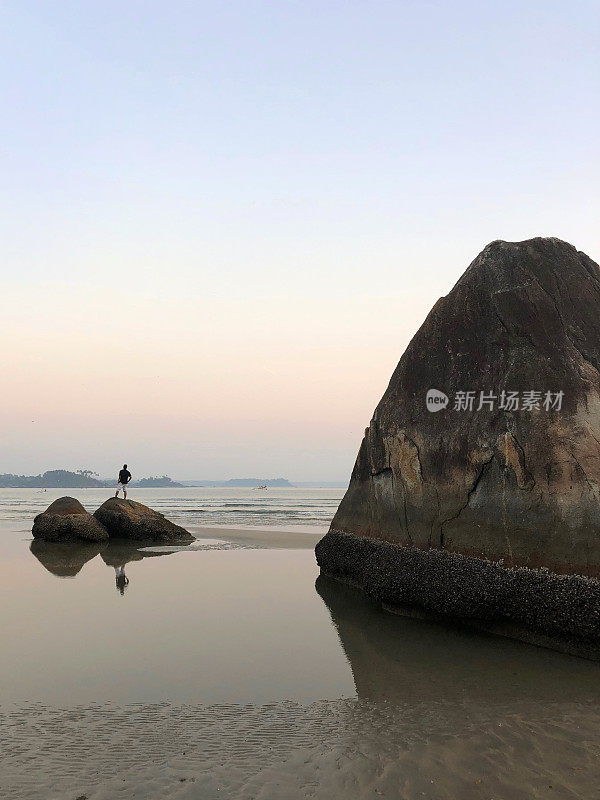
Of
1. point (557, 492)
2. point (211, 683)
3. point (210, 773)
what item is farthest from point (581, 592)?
point (210, 773)

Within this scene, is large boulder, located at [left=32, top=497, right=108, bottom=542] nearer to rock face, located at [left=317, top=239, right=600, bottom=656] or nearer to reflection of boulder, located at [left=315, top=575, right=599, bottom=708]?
rock face, located at [left=317, top=239, right=600, bottom=656]

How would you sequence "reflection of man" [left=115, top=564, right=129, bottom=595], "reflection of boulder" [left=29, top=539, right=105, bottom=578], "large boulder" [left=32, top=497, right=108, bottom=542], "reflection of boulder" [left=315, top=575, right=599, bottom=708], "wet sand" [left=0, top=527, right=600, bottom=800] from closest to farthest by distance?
1. "wet sand" [left=0, top=527, right=600, bottom=800]
2. "reflection of boulder" [left=315, top=575, right=599, bottom=708]
3. "reflection of man" [left=115, top=564, right=129, bottom=595]
4. "reflection of boulder" [left=29, top=539, right=105, bottom=578]
5. "large boulder" [left=32, top=497, right=108, bottom=542]

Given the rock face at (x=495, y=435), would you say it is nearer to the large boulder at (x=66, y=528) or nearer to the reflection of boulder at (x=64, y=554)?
the reflection of boulder at (x=64, y=554)

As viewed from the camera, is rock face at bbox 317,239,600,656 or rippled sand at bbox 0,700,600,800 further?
rock face at bbox 317,239,600,656

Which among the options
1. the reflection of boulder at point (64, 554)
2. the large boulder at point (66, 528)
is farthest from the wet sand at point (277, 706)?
the large boulder at point (66, 528)

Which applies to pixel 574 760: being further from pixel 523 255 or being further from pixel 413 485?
pixel 523 255

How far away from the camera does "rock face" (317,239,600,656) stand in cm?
795

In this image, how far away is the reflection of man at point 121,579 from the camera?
1131 centimetres

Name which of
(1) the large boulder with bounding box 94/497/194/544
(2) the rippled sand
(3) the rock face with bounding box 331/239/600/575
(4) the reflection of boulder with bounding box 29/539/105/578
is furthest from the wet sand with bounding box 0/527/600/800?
(1) the large boulder with bounding box 94/497/194/544

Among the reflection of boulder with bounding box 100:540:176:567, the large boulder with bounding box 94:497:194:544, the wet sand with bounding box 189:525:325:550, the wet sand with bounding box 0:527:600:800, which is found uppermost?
the large boulder with bounding box 94:497:194:544

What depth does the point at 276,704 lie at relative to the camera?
5820 millimetres

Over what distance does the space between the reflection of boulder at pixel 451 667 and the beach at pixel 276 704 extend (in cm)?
3

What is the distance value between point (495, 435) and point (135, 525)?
46.9ft

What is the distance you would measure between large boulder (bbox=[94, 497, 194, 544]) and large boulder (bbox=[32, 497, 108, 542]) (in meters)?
0.60
